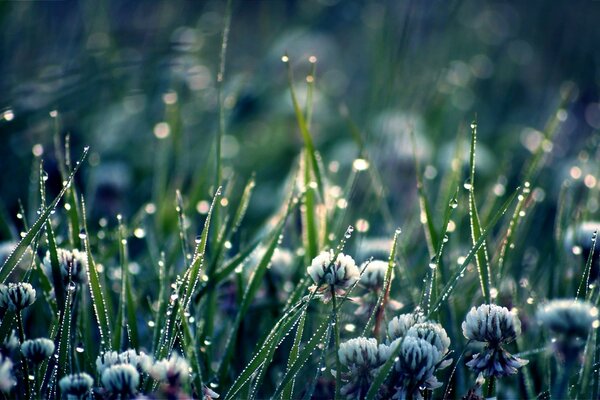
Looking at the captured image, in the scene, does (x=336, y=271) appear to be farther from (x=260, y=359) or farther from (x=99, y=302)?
(x=99, y=302)

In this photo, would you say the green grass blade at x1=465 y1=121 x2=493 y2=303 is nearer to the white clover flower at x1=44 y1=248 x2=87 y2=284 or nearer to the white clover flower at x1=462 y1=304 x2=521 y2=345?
the white clover flower at x1=462 y1=304 x2=521 y2=345

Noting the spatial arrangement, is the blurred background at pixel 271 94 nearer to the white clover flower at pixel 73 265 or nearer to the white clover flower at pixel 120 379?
the white clover flower at pixel 73 265

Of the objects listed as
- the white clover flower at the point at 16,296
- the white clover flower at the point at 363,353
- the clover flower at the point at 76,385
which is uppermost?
the white clover flower at the point at 16,296

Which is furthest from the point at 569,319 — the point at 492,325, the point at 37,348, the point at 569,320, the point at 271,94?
the point at 271,94

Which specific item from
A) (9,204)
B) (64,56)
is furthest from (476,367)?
(64,56)

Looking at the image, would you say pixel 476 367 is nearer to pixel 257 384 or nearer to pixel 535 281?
pixel 257 384

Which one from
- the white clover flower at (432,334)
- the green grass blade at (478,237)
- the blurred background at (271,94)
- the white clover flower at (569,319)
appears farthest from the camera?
the blurred background at (271,94)

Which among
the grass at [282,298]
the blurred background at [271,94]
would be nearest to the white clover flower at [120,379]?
the grass at [282,298]
